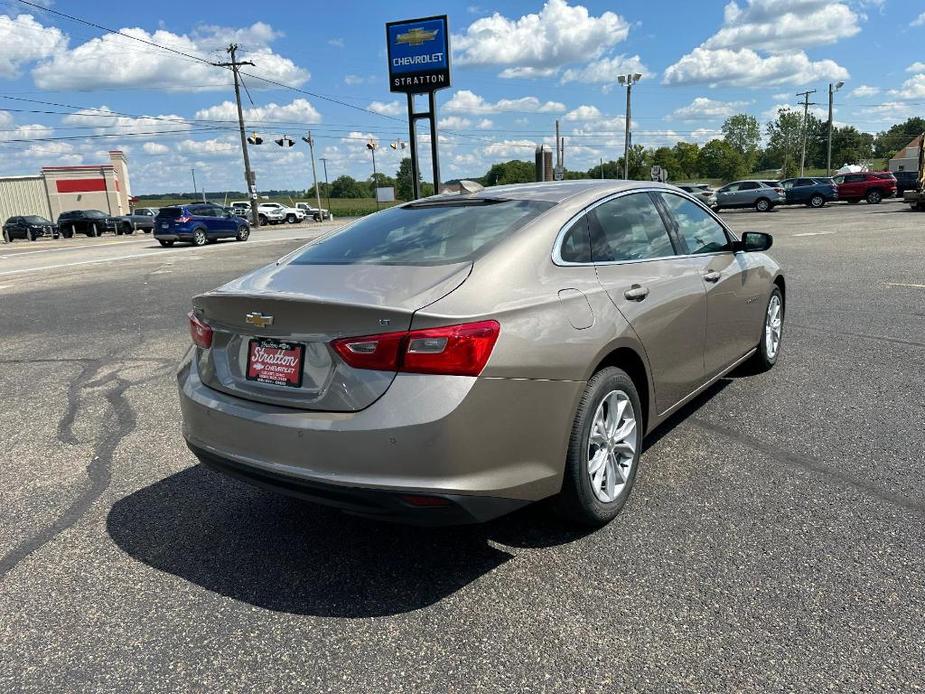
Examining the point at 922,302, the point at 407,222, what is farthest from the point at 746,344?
the point at 922,302

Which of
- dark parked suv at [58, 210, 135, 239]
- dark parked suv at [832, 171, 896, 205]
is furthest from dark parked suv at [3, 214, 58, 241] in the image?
dark parked suv at [832, 171, 896, 205]

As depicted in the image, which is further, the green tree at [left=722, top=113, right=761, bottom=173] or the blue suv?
the green tree at [left=722, top=113, right=761, bottom=173]

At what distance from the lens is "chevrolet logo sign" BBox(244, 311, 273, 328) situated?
2.75m

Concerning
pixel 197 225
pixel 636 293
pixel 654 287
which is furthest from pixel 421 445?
pixel 197 225

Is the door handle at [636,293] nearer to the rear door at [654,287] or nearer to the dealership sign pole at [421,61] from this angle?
the rear door at [654,287]

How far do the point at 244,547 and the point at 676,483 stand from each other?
2.19 m

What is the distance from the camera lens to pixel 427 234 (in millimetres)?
3443

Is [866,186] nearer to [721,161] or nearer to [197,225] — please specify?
[197,225]

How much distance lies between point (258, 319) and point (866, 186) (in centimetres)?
4278

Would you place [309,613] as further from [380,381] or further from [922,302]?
[922,302]

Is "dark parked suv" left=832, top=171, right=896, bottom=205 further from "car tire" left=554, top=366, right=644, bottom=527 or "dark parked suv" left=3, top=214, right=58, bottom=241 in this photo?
"dark parked suv" left=3, top=214, right=58, bottom=241

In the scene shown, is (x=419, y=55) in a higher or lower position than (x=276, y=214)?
higher

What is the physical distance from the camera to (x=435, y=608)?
8.70 ft

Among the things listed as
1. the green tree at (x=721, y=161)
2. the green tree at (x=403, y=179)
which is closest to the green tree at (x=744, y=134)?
the green tree at (x=721, y=161)
